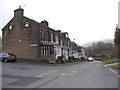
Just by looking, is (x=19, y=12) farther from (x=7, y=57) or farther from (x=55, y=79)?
(x=55, y=79)

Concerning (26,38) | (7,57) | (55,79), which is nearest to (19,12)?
(26,38)

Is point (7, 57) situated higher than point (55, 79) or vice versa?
point (7, 57)

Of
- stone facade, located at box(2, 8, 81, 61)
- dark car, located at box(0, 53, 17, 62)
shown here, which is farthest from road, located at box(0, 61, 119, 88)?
stone facade, located at box(2, 8, 81, 61)

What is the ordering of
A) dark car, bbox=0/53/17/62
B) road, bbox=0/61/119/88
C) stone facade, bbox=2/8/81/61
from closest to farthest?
road, bbox=0/61/119/88, dark car, bbox=0/53/17/62, stone facade, bbox=2/8/81/61

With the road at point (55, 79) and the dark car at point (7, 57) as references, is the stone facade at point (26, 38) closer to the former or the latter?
the dark car at point (7, 57)

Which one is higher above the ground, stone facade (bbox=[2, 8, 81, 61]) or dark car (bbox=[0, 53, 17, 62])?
stone facade (bbox=[2, 8, 81, 61])

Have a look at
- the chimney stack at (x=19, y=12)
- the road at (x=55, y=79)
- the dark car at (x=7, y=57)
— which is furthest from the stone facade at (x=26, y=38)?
the road at (x=55, y=79)

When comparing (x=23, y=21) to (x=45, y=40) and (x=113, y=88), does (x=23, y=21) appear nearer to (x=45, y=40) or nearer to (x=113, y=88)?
(x=45, y=40)

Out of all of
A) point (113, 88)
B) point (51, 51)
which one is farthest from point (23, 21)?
point (113, 88)

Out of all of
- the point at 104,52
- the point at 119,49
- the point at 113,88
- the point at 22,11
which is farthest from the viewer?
the point at 104,52

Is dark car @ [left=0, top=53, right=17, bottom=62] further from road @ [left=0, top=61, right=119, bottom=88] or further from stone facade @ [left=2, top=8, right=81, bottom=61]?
road @ [left=0, top=61, right=119, bottom=88]

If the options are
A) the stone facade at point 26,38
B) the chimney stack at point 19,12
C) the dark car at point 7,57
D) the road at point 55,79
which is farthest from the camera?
the chimney stack at point 19,12

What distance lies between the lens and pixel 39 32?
29531mm

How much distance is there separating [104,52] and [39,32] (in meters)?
82.7
